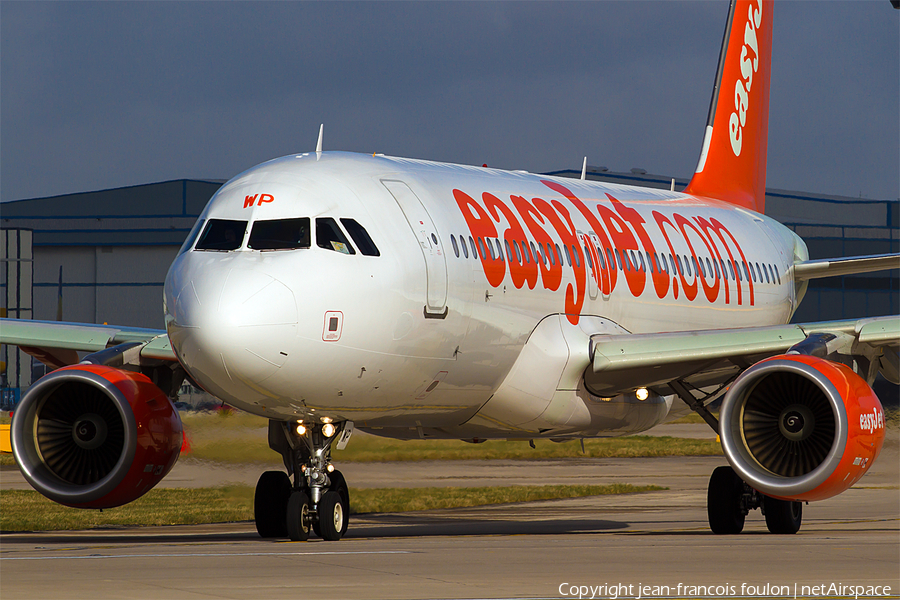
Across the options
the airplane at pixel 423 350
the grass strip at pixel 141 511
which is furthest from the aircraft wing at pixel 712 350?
the grass strip at pixel 141 511

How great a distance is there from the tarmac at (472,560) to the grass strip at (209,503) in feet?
3.23

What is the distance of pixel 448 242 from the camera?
564 inches

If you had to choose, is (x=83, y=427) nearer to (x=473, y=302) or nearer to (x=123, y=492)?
(x=123, y=492)

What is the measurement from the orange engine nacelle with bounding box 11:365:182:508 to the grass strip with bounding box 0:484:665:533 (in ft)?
10.5

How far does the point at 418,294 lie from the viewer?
13.5 meters

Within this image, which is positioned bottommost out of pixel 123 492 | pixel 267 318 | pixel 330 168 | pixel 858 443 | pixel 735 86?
pixel 123 492

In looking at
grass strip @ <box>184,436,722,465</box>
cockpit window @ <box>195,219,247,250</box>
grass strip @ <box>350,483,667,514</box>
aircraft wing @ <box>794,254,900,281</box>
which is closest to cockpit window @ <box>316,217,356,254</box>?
cockpit window @ <box>195,219,247,250</box>

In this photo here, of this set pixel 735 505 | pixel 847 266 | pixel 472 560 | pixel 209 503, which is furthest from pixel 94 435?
pixel 847 266

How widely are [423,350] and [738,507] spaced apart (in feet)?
18.6

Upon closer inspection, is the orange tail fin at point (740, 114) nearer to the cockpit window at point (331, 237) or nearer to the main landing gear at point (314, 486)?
the main landing gear at point (314, 486)

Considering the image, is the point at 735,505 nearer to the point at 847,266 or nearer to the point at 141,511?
the point at 847,266

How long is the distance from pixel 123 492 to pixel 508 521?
6.93 meters

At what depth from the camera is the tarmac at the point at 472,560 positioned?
9195mm

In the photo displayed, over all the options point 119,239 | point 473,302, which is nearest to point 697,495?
point 473,302
